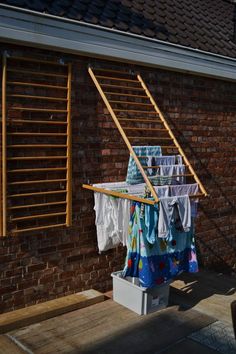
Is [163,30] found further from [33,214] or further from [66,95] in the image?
[33,214]

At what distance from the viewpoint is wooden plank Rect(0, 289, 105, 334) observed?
4477mm

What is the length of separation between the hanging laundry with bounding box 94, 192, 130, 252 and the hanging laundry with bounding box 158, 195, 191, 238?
0.56 metres

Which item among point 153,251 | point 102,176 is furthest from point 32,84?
point 153,251

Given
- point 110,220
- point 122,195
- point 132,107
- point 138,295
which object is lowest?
point 138,295

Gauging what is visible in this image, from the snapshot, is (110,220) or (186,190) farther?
(110,220)

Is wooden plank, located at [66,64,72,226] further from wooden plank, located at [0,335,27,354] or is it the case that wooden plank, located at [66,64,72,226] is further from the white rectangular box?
wooden plank, located at [0,335,27,354]

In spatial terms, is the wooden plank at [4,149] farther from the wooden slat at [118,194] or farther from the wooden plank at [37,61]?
the wooden slat at [118,194]

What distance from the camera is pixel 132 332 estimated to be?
4500 millimetres

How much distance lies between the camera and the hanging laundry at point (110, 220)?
16.5 ft

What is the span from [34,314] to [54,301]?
431 mm

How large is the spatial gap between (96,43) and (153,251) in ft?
8.05

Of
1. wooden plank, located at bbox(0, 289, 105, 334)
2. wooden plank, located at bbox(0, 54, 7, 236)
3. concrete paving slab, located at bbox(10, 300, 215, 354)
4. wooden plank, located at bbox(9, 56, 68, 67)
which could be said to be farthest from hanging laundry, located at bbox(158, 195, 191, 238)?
wooden plank, located at bbox(9, 56, 68, 67)

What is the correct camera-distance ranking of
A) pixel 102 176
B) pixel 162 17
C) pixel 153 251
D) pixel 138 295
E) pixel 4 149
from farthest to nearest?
pixel 162 17 < pixel 102 176 < pixel 138 295 < pixel 153 251 < pixel 4 149

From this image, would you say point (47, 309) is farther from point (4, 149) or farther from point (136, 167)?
point (136, 167)
